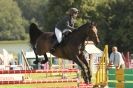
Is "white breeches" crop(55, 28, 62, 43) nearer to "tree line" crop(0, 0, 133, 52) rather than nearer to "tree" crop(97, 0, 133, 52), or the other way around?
"tree line" crop(0, 0, 133, 52)

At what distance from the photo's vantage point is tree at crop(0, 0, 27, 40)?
114000 mm

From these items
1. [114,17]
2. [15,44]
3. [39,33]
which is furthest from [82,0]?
[39,33]

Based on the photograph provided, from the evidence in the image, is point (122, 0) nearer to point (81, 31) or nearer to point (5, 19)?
point (81, 31)

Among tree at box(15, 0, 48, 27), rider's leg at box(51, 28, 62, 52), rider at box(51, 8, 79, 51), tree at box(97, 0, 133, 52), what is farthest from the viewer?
tree at box(15, 0, 48, 27)

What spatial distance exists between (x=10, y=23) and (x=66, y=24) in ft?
350

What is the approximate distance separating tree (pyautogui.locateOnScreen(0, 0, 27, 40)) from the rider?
9616 cm

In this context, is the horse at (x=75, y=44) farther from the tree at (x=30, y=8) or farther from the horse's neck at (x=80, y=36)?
the tree at (x=30, y=8)

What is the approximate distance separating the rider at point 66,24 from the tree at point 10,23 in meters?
96.2

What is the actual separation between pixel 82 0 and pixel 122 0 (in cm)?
475

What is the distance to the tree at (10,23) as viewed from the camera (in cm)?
11400

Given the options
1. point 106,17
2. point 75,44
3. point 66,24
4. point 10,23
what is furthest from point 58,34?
point 10,23

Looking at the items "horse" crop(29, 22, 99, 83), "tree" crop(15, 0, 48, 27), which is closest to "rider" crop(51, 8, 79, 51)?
"horse" crop(29, 22, 99, 83)

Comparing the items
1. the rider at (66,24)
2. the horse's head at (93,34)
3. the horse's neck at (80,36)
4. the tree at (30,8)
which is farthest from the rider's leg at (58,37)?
the tree at (30,8)

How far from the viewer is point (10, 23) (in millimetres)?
119188
